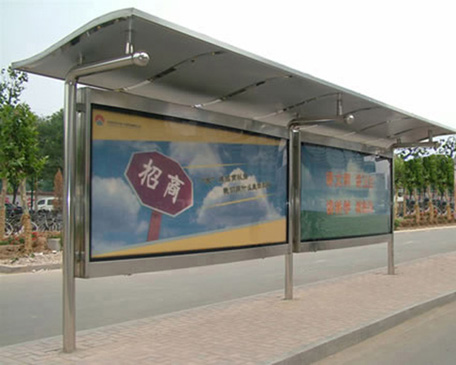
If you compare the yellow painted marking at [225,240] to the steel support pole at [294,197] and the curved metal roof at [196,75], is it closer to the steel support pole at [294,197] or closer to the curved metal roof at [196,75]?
the steel support pole at [294,197]

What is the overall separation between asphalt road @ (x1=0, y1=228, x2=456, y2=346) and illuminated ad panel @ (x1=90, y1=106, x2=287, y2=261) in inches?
80.6

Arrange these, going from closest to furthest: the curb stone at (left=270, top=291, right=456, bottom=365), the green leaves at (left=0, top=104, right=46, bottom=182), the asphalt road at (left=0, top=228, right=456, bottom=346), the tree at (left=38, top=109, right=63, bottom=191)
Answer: the curb stone at (left=270, top=291, right=456, bottom=365) → the asphalt road at (left=0, top=228, right=456, bottom=346) → the green leaves at (left=0, top=104, right=46, bottom=182) → the tree at (left=38, top=109, right=63, bottom=191)

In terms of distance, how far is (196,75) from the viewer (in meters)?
5.86

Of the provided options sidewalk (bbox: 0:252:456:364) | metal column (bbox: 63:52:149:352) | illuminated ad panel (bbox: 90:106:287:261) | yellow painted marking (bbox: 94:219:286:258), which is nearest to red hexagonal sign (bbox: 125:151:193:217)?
illuminated ad panel (bbox: 90:106:287:261)

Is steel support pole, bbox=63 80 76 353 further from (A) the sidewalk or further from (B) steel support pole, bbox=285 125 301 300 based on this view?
(B) steel support pole, bbox=285 125 301 300

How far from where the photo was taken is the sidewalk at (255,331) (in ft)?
16.5

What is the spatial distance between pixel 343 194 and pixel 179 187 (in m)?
3.94

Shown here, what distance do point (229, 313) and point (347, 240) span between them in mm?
2935

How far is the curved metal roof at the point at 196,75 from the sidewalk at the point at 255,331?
2.73 meters

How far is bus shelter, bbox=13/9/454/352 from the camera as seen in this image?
4.95 metres

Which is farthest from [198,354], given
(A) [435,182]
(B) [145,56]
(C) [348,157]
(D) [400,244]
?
(A) [435,182]

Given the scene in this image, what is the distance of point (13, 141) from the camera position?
1384 centimetres

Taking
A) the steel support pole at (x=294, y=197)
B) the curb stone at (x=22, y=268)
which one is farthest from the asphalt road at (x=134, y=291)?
the steel support pole at (x=294, y=197)

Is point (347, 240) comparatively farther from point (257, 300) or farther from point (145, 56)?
point (145, 56)
